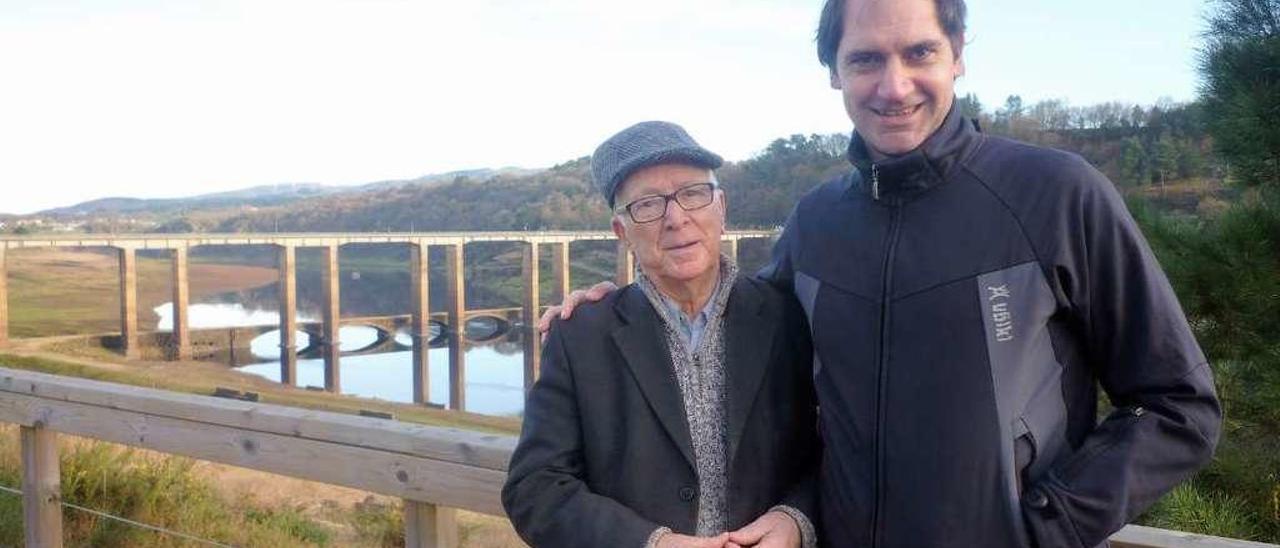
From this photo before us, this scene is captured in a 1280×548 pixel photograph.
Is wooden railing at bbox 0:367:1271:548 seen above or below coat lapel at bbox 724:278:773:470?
below

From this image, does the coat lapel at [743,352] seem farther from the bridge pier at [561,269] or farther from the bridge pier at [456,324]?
the bridge pier at [561,269]

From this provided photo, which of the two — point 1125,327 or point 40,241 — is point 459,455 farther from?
point 40,241

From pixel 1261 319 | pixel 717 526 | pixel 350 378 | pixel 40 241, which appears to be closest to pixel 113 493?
pixel 717 526

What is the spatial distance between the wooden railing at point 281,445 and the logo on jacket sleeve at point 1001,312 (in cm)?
51

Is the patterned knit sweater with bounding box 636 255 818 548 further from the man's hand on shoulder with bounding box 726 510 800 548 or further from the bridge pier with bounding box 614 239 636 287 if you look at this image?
the bridge pier with bounding box 614 239 636 287

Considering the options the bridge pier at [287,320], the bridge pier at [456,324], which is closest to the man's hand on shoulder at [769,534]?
the bridge pier at [456,324]

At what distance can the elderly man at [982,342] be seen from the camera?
127cm

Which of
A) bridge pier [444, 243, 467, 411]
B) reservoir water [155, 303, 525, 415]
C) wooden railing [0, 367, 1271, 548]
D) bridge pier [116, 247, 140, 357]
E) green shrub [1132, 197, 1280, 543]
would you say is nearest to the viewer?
wooden railing [0, 367, 1271, 548]

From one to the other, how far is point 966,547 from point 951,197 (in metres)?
0.45

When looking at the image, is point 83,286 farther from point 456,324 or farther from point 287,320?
point 456,324

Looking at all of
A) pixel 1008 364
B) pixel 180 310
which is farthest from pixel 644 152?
pixel 180 310

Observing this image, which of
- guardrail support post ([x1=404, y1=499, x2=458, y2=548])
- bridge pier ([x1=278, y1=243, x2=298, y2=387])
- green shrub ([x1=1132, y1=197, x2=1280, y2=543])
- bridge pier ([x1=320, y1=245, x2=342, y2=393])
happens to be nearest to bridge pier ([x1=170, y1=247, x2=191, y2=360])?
bridge pier ([x1=278, y1=243, x2=298, y2=387])

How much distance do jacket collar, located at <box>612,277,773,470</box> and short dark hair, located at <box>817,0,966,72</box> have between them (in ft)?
1.18

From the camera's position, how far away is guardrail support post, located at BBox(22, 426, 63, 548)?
120 inches
